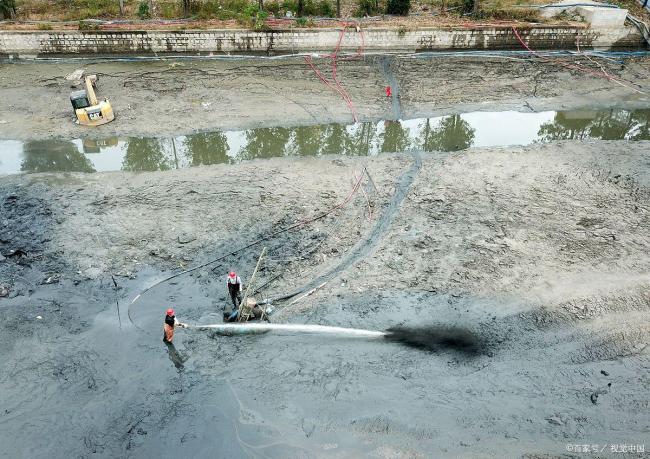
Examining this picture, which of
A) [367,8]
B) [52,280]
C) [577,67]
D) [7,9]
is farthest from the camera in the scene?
[367,8]

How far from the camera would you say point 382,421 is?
25.6 feet

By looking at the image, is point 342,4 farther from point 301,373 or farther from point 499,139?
point 301,373

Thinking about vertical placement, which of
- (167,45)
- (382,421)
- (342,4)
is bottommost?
(382,421)

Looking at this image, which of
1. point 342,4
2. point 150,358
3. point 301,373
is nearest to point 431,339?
point 301,373

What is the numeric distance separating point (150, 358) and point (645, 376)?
938 centimetres

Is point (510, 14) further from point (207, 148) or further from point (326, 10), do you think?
point (207, 148)

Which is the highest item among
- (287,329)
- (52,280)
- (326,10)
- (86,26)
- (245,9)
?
(245,9)

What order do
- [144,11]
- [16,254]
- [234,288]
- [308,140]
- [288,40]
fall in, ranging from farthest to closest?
[144,11]
[288,40]
[308,140]
[16,254]
[234,288]

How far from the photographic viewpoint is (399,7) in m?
24.8

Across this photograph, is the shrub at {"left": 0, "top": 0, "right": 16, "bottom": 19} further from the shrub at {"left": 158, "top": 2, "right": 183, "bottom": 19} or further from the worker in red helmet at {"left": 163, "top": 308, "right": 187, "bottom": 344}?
the worker in red helmet at {"left": 163, "top": 308, "right": 187, "bottom": 344}

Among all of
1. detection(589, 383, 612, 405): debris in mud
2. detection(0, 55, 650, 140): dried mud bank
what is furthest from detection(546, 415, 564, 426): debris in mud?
detection(0, 55, 650, 140): dried mud bank

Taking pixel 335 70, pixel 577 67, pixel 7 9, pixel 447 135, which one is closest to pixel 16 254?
pixel 447 135

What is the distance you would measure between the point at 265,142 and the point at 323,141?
2115 millimetres

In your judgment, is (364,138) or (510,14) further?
(510,14)
